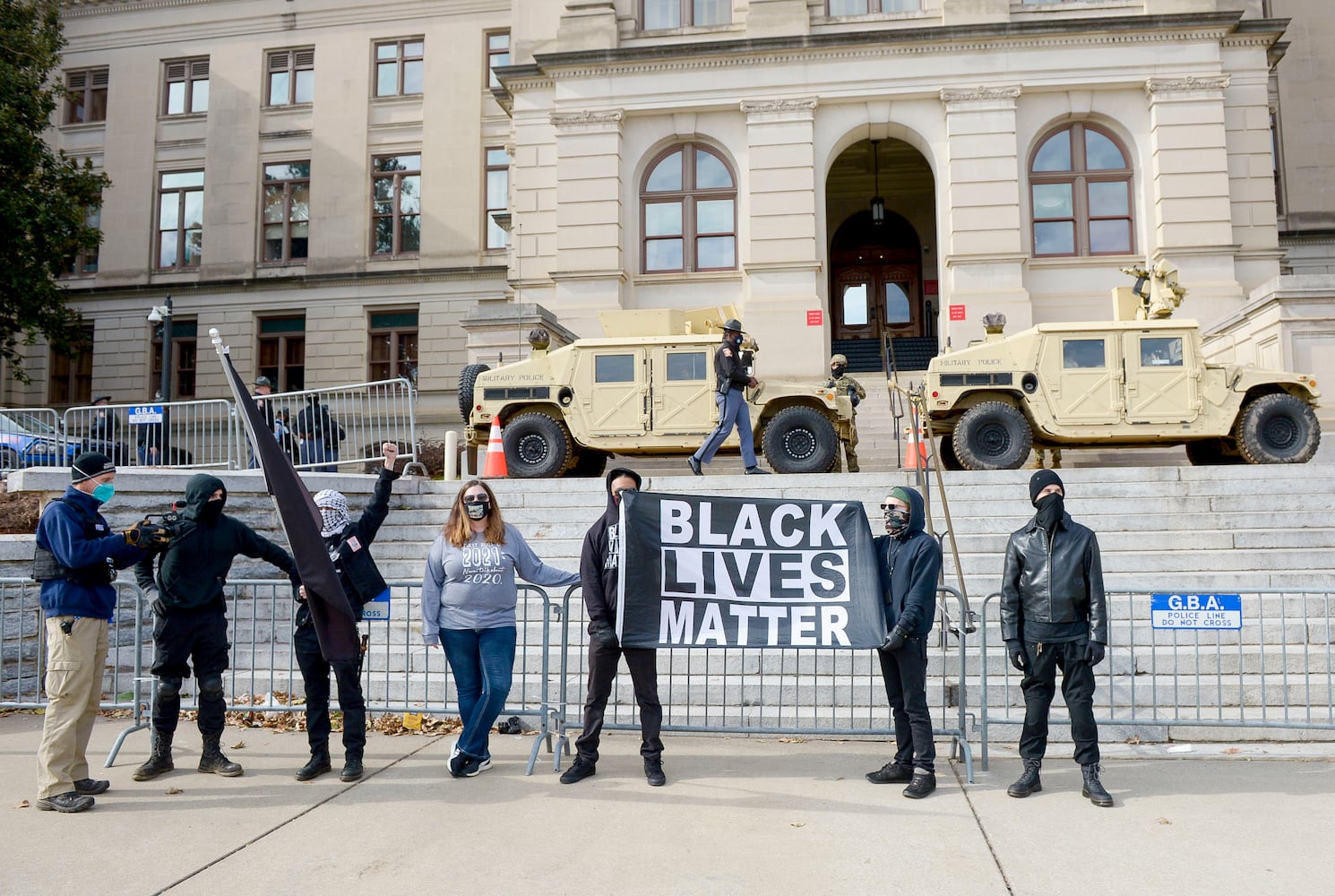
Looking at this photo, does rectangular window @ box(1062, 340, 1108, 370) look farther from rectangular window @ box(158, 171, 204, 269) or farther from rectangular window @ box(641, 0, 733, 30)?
rectangular window @ box(158, 171, 204, 269)

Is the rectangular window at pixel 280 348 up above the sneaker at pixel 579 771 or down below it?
above

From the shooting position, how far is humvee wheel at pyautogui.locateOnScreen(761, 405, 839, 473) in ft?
42.2

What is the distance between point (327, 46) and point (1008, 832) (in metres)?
33.0

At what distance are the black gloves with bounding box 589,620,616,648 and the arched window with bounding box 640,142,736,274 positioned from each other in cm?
1746

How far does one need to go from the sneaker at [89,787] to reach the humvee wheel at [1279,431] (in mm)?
13211

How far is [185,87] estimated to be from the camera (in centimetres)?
3241

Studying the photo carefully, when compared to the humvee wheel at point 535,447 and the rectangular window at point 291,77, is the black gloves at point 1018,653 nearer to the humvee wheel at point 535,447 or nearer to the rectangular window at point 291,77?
the humvee wheel at point 535,447

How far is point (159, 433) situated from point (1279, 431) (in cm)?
1469

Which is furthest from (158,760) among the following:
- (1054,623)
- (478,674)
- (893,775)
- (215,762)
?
(1054,623)

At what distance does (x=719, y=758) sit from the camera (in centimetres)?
641

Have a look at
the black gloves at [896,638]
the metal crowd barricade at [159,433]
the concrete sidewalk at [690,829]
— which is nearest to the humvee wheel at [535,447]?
the metal crowd barricade at [159,433]

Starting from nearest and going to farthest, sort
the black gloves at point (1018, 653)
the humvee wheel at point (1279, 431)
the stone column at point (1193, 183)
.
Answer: the black gloves at point (1018, 653) < the humvee wheel at point (1279, 431) < the stone column at point (1193, 183)

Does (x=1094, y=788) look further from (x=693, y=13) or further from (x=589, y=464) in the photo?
(x=693, y=13)

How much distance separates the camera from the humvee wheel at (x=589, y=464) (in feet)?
47.9
